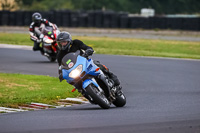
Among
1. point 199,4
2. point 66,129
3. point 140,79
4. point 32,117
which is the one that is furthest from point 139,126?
point 199,4

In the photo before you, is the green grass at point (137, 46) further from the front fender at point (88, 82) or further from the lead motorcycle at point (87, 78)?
the front fender at point (88, 82)

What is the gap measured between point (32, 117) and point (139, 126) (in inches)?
82.3

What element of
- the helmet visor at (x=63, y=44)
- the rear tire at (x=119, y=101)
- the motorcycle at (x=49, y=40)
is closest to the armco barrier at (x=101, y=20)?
the motorcycle at (x=49, y=40)

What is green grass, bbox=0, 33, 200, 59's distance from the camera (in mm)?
25516

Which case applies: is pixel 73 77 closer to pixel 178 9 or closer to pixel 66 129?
pixel 66 129

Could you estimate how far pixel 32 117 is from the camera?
342 inches

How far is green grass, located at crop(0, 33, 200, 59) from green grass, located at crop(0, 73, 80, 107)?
10.0 meters

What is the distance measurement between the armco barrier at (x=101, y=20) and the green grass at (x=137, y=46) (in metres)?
5.82

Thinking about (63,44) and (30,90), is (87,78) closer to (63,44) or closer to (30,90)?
(63,44)

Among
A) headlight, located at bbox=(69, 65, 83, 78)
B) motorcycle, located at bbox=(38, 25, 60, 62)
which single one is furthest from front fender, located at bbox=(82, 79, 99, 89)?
motorcycle, located at bbox=(38, 25, 60, 62)

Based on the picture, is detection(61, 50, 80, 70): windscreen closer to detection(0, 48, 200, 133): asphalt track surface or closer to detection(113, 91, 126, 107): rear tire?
detection(0, 48, 200, 133): asphalt track surface

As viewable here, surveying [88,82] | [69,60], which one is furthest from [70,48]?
[88,82]

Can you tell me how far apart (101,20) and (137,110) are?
3156cm

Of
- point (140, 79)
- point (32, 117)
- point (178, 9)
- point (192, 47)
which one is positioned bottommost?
point (178, 9)
